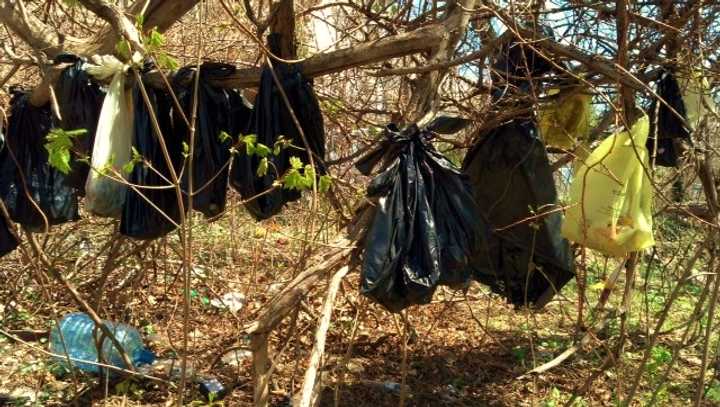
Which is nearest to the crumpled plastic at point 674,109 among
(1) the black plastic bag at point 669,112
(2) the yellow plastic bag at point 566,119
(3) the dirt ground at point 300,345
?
(1) the black plastic bag at point 669,112

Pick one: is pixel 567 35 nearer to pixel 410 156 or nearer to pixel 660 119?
pixel 660 119

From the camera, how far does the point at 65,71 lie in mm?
2740

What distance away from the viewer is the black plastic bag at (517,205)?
3055mm

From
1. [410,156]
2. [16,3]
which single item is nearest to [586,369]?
[410,156]

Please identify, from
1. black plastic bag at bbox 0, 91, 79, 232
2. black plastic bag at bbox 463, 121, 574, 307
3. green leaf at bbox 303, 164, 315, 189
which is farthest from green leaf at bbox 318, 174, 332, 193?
black plastic bag at bbox 0, 91, 79, 232

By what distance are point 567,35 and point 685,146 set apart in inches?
28.8

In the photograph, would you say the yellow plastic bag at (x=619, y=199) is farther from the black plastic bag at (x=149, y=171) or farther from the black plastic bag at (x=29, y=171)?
the black plastic bag at (x=29, y=171)

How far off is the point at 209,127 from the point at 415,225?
0.94 metres

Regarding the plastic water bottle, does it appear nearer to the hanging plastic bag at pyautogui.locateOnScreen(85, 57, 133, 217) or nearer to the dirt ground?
the dirt ground

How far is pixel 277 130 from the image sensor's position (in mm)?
2680

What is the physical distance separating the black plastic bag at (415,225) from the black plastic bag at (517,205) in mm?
511

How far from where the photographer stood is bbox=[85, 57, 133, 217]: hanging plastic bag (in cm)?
259

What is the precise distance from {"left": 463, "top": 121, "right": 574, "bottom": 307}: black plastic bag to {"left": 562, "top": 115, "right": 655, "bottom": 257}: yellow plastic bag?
1.40 ft

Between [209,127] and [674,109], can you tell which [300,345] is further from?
[674,109]
